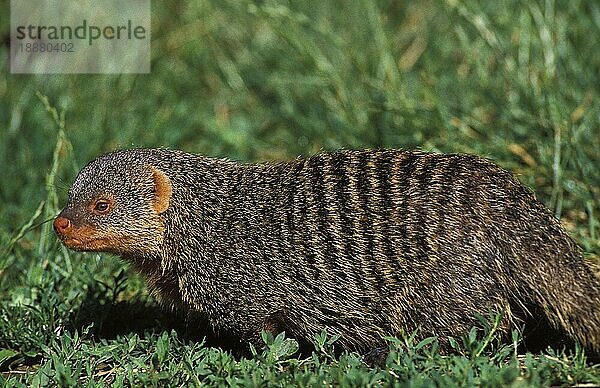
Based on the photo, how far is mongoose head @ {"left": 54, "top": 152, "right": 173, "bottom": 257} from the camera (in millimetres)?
3256

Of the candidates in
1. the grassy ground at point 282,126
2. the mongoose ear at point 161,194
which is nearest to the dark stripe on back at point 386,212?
the grassy ground at point 282,126

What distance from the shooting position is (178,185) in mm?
3395

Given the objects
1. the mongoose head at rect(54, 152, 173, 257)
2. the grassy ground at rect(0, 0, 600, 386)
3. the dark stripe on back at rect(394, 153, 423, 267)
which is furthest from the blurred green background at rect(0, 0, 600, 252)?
the dark stripe on back at rect(394, 153, 423, 267)

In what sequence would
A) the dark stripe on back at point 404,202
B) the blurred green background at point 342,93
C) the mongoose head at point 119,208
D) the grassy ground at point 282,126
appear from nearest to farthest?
the grassy ground at point 282,126 → the dark stripe on back at point 404,202 → the mongoose head at point 119,208 → the blurred green background at point 342,93

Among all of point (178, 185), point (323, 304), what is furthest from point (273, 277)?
point (178, 185)

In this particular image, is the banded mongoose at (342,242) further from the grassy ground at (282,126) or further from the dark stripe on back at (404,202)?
the grassy ground at (282,126)

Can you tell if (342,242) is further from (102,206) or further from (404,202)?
(102,206)

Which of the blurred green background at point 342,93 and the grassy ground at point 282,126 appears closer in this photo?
the grassy ground at point 282,126

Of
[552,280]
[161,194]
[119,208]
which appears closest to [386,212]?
[552,280]

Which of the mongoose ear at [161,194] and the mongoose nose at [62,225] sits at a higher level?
the mongoose ear at [161,194]

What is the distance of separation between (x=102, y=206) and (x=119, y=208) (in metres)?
0.06

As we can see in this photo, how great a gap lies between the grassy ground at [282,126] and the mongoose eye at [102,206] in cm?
44

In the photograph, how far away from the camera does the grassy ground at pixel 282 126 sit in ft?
9.83

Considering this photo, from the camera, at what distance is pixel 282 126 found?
5871mm
